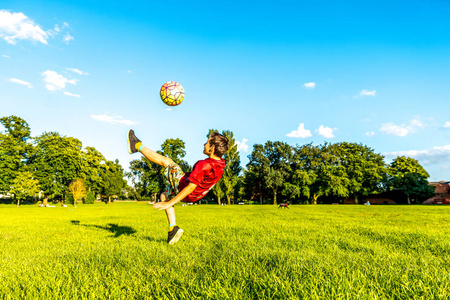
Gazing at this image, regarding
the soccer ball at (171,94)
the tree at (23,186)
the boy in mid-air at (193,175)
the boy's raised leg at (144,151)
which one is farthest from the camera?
the tree at (23,186)

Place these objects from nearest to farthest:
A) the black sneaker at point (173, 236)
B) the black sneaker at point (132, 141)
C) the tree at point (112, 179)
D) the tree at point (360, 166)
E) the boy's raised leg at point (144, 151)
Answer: the black sneaker at point (173, 236) → the boy's raised leg at point (144, 151) → the black sneaker at point (132, 141) → the tree at point (360, 166) → the tree at point (112, 179)

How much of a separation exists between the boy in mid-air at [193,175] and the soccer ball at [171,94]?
215cm

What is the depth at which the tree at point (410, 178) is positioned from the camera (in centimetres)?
5800

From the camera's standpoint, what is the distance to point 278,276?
2.94m

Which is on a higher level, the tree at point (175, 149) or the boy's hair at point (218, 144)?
the tree at point (175, 149)

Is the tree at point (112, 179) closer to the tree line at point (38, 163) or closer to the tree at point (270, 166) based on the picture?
the tree line at point (38, 163)

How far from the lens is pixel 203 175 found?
4.81 meters

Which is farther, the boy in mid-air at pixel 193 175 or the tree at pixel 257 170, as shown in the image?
the tree at pixel 257 170

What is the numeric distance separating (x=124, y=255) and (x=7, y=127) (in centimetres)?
5746

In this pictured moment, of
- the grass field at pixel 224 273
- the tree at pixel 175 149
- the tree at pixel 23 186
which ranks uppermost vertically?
the tree at pixel 175 149

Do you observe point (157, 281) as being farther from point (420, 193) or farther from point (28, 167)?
point (420, 193)

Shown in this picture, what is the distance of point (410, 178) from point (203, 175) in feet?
229

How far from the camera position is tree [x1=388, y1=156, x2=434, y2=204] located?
58000 millimetres

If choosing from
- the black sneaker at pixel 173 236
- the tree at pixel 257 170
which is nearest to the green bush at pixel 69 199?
the tree at pixel 257 170
